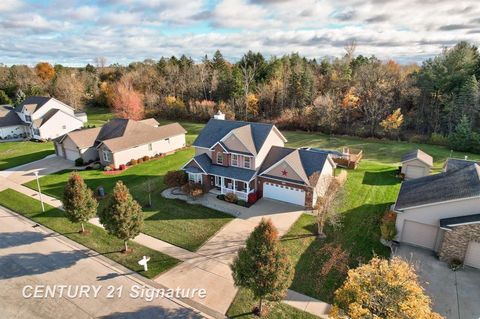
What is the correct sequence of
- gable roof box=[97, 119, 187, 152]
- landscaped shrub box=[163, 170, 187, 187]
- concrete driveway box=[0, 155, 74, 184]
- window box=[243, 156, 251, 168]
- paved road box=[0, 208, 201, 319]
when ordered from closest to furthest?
paved road box=[0, 208, 201, 319], window box=[243, 156, 251, 168], landscaped shrub box=[163, 170, 187, 187], concrete driveway box=[0, 155, 74, 184], gable roof box=[97, 119, 187, 152]

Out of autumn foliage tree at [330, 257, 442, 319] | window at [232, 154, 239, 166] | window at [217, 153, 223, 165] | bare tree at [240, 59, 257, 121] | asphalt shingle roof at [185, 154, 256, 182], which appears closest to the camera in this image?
autumn foliage tree at [330, 257, 442, 319]

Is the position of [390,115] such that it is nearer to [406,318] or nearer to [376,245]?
[376,245]

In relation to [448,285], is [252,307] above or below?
below

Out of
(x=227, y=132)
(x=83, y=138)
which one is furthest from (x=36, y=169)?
(x=227, y=132)

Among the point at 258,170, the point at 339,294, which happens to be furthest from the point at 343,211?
the point at 339,294

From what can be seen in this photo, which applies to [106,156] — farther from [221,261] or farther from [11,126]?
[11,126]

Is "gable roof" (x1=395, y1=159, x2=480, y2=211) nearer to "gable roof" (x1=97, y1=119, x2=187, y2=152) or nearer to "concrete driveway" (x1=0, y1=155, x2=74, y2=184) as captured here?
"gable roof" (x1=97, y1=119, x2=187, y2=152)

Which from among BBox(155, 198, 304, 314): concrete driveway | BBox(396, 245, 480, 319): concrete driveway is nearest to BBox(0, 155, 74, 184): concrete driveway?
BBox(155, 198, 304, 314): concrete driveway

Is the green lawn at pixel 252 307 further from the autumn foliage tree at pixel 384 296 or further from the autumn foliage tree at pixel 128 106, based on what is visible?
the autumn foliage tree at pixel 128 106
